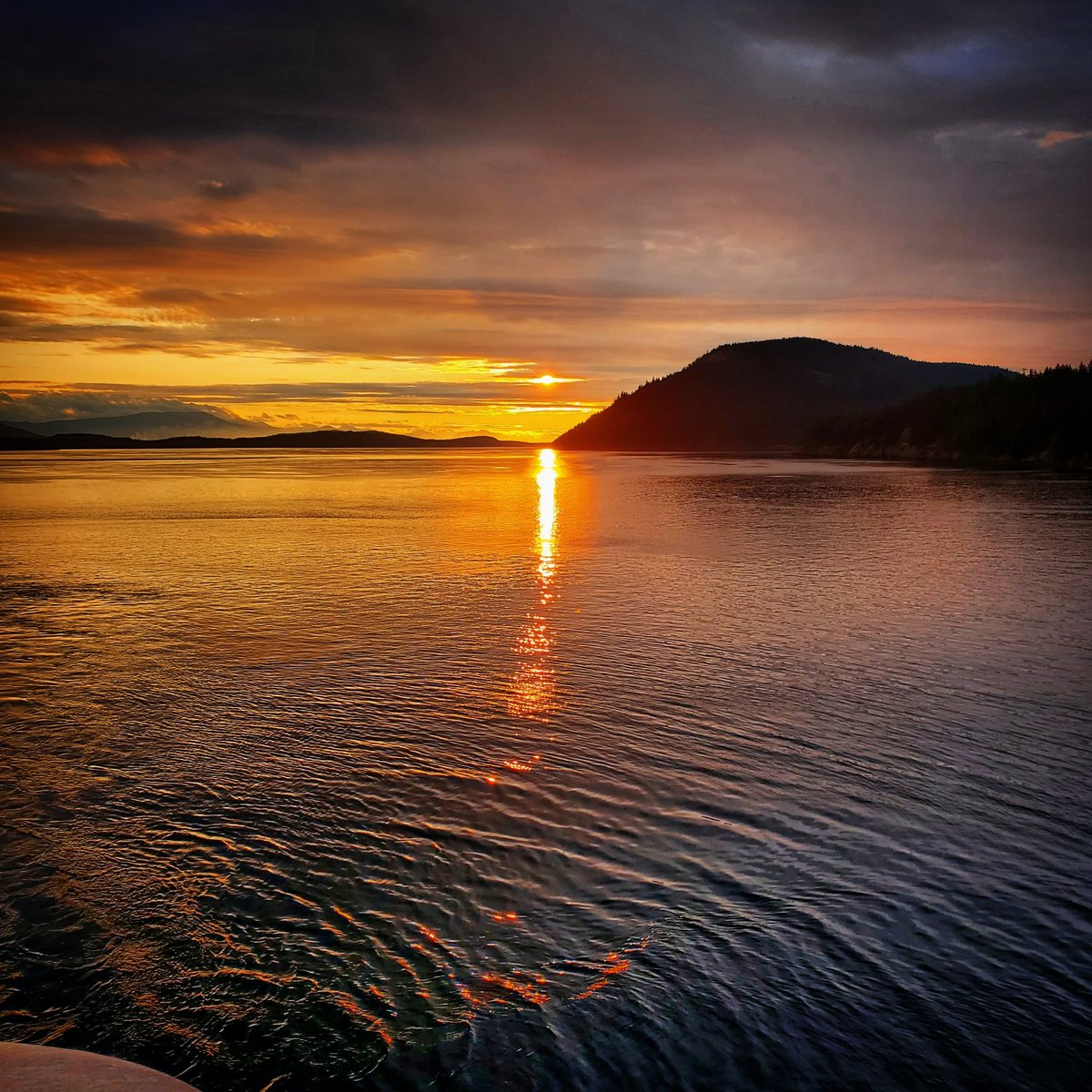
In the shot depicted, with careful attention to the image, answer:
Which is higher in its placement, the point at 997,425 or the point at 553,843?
the point at 997,425

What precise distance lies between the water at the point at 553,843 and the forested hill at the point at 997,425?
99337mm

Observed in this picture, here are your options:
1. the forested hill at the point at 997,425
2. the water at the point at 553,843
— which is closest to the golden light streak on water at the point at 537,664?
the water at the point at 553,843

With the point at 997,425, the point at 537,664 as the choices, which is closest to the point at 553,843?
the point at 537,664

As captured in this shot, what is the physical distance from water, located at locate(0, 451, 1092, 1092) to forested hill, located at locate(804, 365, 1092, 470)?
3911 inches

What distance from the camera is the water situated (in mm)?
5945

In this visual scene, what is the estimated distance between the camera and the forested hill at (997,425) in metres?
104

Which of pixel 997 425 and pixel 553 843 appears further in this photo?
pixel 997 425

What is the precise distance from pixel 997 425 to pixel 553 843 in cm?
13002

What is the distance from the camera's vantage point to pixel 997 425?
120250 millimetres

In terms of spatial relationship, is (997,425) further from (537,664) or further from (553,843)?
(553,843)

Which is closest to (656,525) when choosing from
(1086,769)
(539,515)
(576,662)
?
(539,515)

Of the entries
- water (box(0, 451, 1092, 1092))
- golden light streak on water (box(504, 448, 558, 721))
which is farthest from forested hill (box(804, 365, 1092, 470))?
water (box(0, 451, 1092, 1092))

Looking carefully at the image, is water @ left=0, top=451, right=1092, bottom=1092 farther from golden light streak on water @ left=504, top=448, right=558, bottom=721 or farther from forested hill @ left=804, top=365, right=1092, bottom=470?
forested hill @ left=804, top=365, right=1092, bottom=470

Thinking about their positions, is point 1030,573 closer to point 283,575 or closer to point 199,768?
point 283,575
